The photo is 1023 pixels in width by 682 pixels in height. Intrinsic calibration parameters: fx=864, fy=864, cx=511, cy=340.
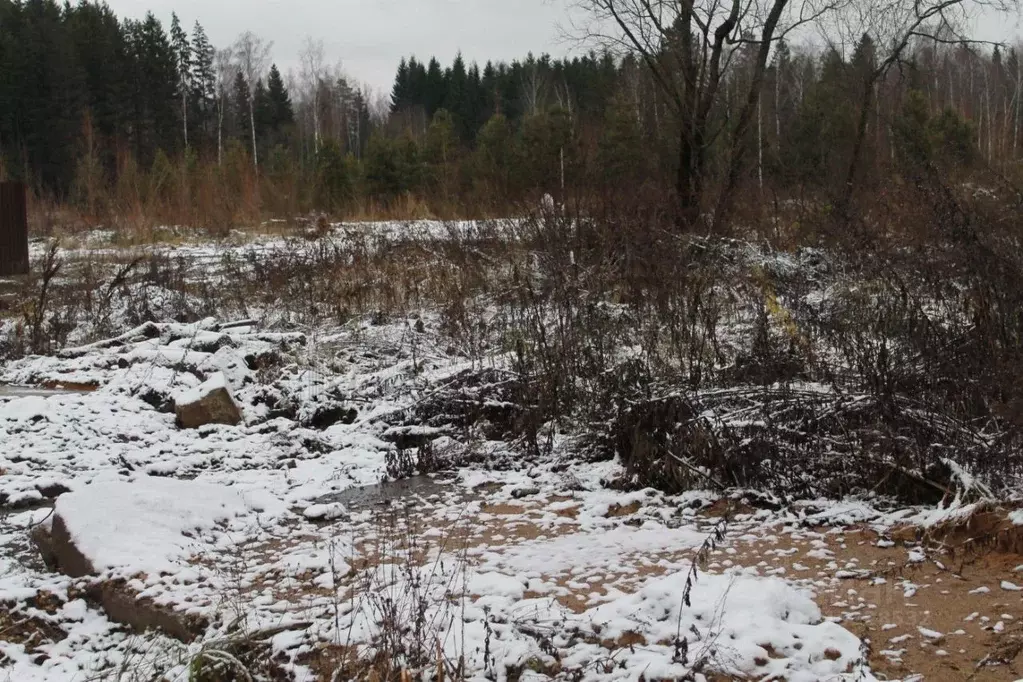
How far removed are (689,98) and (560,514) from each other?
898cm

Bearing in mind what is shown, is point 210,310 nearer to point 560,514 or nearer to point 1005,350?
point 560,514

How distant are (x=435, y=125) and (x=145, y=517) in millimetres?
28535

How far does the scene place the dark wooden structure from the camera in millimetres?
11414

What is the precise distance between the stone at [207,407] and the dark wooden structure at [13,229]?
253 inches

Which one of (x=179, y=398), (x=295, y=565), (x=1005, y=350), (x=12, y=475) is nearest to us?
(x=295, y=565)

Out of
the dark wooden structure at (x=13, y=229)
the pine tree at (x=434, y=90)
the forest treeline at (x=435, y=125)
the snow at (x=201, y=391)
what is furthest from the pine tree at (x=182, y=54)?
the snow at (x=201, y=391)

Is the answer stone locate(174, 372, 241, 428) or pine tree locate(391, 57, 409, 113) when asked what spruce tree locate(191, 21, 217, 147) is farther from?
stone locate(174, 372, 241, 428)

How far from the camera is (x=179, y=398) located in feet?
22.3

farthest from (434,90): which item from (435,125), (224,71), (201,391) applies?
(201,391)

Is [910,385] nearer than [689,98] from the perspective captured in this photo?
Yes

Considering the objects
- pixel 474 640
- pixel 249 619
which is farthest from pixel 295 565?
pixel 474 640

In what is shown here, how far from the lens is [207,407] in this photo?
6.68 metres

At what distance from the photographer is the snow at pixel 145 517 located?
4.07 metres

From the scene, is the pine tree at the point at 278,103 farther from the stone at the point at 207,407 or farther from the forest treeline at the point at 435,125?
the stone at the point at 207,407
